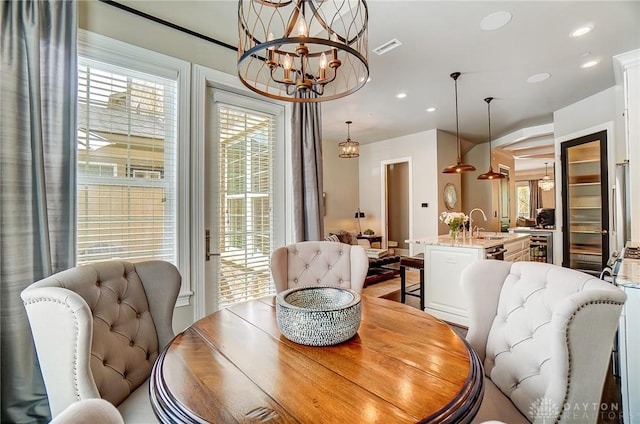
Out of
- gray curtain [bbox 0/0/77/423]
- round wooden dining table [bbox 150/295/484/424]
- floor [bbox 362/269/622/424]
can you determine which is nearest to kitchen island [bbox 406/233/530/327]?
floor [bbox 362/269/622/424]

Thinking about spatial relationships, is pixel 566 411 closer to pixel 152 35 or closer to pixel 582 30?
pixel 152 35

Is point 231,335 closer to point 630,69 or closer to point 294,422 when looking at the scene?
point 294,422

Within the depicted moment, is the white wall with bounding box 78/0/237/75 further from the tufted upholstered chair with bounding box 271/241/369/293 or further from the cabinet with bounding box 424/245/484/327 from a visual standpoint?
the cabinet with bounding box 424/245/484/327

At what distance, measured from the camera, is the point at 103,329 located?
3.83 feet

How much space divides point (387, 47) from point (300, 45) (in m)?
1.83

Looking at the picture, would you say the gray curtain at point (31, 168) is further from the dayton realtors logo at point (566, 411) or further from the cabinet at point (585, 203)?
the cabinet at point (585, 203)

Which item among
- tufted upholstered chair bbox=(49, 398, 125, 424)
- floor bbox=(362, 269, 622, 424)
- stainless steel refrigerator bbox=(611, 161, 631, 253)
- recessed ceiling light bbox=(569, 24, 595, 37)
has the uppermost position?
recessed ceiling light bbox=(569, 24, 595, 37)

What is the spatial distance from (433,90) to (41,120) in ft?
13.1

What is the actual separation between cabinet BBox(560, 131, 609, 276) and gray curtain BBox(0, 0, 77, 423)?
5.70 metres

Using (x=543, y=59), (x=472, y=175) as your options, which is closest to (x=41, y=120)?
(x=543, y=59)

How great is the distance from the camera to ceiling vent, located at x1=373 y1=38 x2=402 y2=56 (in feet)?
8.85

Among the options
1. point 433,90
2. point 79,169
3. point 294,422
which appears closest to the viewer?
point 294,422

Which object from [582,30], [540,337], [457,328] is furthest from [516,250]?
[540,337]

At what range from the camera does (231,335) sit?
4.08 ft
